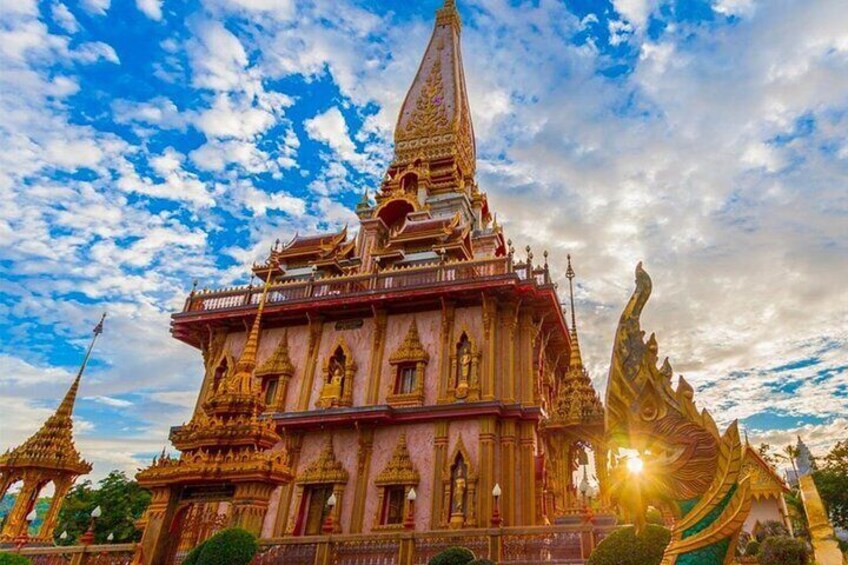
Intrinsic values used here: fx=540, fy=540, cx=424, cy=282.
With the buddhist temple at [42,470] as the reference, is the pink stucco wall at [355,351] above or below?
above

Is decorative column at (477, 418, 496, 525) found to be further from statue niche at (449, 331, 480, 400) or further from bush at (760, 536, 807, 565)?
bush at (760, 536, 807, 565)

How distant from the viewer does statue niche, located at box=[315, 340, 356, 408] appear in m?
17.9

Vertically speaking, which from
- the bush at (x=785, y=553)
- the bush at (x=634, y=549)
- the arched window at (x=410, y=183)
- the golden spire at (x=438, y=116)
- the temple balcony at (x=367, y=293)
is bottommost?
the bush at (x=634, y=549)

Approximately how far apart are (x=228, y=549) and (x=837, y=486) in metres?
38.0

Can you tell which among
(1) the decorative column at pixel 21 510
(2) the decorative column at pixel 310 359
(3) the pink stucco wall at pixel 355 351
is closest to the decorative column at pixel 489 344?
(3) the pink stucco wall at pixel 355 351

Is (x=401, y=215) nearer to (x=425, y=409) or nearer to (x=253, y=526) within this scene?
(x=425, y=409)

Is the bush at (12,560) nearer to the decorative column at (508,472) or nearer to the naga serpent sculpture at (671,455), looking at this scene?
the decorative column at (508,472)

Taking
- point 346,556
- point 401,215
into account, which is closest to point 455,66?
point 401,215

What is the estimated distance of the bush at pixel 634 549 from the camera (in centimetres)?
664

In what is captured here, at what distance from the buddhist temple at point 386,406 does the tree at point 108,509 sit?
1286 centimetres

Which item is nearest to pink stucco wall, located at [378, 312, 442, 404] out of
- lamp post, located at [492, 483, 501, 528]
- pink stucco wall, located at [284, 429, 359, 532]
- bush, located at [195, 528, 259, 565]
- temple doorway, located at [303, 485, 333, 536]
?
pink stucco wall, located at [284, 429, 359, 532]

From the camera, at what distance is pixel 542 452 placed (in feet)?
56.3

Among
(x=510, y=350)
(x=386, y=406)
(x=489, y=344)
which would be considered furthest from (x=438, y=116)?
(x=386, y=406)

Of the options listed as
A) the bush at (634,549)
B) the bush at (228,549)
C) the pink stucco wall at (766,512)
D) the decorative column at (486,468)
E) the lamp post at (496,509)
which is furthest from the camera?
the pink stucco wall at (766,512)
